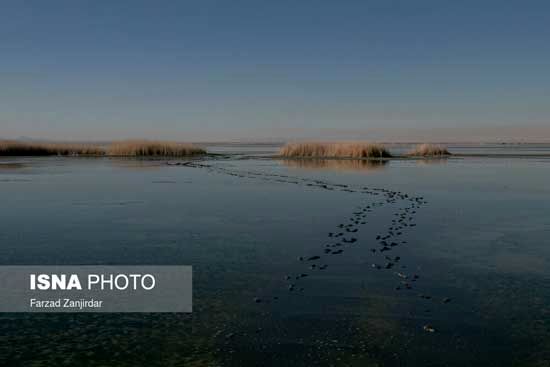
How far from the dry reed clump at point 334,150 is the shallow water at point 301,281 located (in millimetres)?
37140

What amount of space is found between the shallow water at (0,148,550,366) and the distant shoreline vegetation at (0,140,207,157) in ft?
147

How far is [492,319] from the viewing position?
6.04m

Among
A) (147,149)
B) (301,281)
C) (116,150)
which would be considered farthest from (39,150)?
(301,281)

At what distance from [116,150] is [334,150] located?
93.6 feet

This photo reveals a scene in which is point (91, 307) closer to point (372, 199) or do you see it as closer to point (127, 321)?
point (127, 321)

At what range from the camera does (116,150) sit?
61812mm

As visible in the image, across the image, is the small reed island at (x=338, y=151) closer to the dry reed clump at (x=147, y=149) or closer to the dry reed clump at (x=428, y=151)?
the dry reed clump at (x=428, y=151)

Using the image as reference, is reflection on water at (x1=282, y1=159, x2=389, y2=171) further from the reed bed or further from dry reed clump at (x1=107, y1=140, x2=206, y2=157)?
dry reed clump at (x1=107, y1=140, x2=206, y2=157)

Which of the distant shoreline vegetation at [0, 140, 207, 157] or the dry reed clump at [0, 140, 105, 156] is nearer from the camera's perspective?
the distant shoreline vegetation at [0, 140, 207, 157]

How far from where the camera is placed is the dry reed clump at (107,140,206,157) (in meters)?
61.2

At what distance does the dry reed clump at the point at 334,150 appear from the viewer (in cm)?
5416

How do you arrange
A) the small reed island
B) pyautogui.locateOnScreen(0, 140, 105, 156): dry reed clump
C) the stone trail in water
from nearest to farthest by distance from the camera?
the stone trail in water < the small reed island < pyautogui.locateOnScreen(0, 140, 105, 156): dry reed clump
